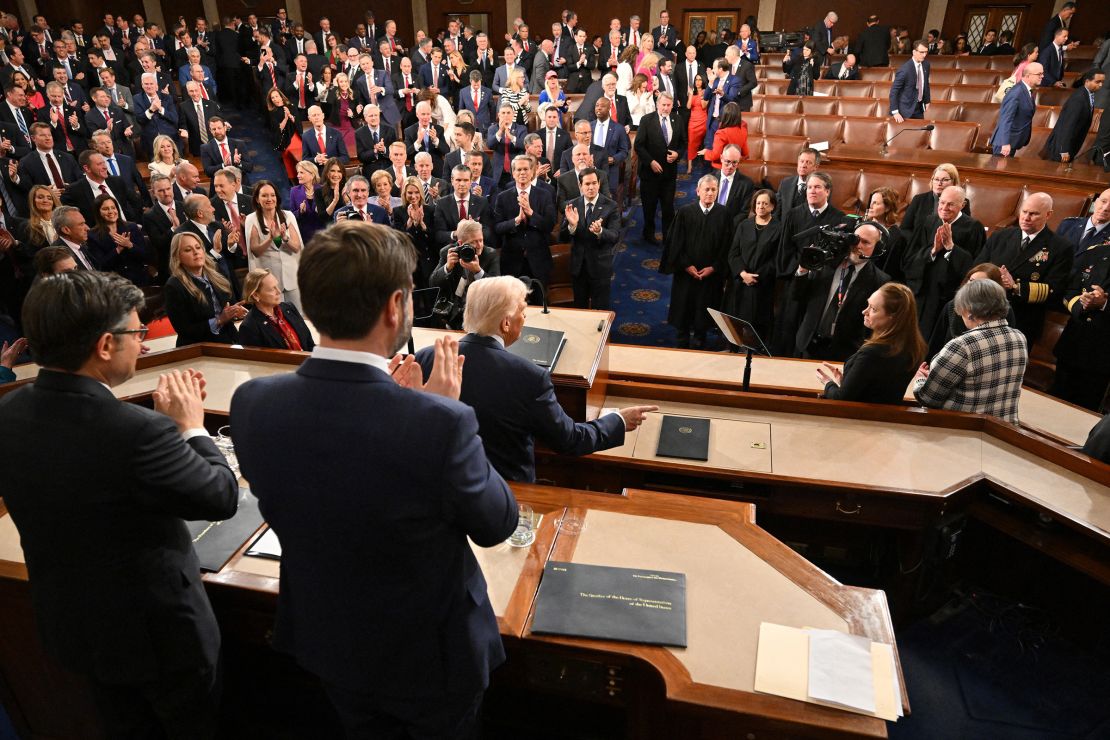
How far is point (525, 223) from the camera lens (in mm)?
5434

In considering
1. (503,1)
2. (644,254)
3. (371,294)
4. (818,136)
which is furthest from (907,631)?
(503,1)

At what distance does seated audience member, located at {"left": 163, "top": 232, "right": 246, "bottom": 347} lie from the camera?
380cm

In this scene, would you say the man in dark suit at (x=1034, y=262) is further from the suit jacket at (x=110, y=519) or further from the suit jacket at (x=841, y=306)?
the suit jacket at (x=110, y=519)

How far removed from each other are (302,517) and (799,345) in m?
3.89

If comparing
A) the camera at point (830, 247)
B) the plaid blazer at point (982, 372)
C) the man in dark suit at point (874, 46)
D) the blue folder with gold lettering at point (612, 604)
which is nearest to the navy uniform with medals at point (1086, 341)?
the camera at point (830, 247)

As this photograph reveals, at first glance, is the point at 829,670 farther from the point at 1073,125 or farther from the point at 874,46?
the point at 874,46

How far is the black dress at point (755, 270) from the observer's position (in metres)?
4.91

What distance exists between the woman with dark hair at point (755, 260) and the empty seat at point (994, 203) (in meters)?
1.77

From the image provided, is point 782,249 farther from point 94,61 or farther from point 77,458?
point 94,61

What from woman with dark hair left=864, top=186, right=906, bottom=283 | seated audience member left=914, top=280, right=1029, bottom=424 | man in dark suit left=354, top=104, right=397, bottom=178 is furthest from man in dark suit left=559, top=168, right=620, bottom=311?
man in dark suit left=354, top=104, right=397, bottom=178

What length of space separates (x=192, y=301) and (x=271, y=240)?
4.24 feet

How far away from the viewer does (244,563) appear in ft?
6.57

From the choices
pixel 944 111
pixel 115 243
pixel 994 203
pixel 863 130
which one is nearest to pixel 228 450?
pixel 115 243

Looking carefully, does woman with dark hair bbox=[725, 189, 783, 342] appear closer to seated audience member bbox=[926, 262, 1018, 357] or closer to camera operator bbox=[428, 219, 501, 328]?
seated audience member bbox=[926, 262, 1018, 357]
